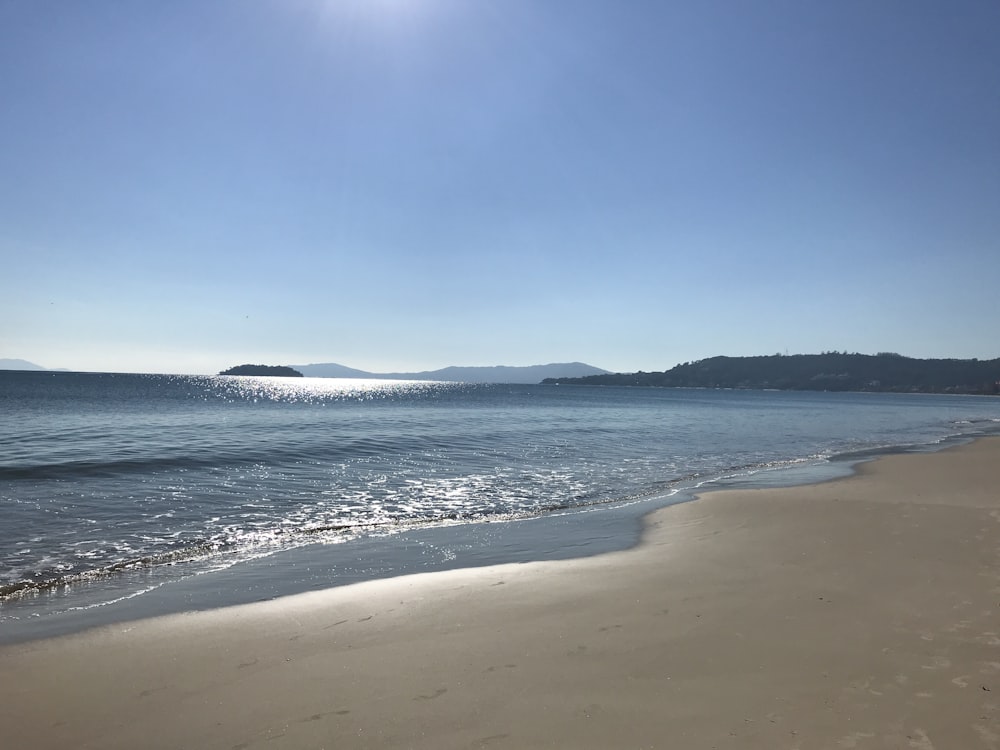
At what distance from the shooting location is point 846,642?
18.7 feet

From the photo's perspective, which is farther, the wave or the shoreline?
the wave

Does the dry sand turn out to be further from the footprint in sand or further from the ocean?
the ocean

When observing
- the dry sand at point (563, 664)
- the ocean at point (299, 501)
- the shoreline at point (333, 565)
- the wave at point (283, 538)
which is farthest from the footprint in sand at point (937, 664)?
the wave at point (283, 538)

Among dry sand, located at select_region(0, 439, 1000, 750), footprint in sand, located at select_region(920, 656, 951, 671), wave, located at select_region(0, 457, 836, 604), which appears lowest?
wave, located at select_region(0, 457, 836, 604)

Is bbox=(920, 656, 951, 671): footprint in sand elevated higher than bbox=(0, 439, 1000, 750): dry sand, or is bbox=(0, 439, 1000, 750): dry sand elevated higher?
bbox=(920, 656, 951, 671): footprint in sand

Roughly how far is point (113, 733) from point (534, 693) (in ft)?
11.2

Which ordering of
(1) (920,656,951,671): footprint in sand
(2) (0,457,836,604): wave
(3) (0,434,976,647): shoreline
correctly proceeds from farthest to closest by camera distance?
(2) (0,457,836,604): wave → (3) (0,434,976,647): shoreline → (1) (920,656,951,671): footprint in sand

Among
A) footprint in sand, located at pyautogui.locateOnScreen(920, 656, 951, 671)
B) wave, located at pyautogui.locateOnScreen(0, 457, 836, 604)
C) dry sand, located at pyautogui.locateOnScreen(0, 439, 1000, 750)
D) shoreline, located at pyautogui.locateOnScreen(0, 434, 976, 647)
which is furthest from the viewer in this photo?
wave, located at pyautogui.locateOnScreen(0, 457, 836, 604)

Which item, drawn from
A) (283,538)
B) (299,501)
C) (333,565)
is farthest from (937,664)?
(299,501)

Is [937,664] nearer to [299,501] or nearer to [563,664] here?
[563,664]

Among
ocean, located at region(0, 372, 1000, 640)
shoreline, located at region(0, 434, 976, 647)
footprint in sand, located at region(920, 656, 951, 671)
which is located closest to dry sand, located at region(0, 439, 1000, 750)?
footprint in sand, located at region(920, 656, 951, 671)

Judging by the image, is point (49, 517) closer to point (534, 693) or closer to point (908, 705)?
point (534, 693)

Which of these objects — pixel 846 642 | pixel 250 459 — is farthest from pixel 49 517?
pixel 846 642

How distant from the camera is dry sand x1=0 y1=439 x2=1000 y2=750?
421 cm
